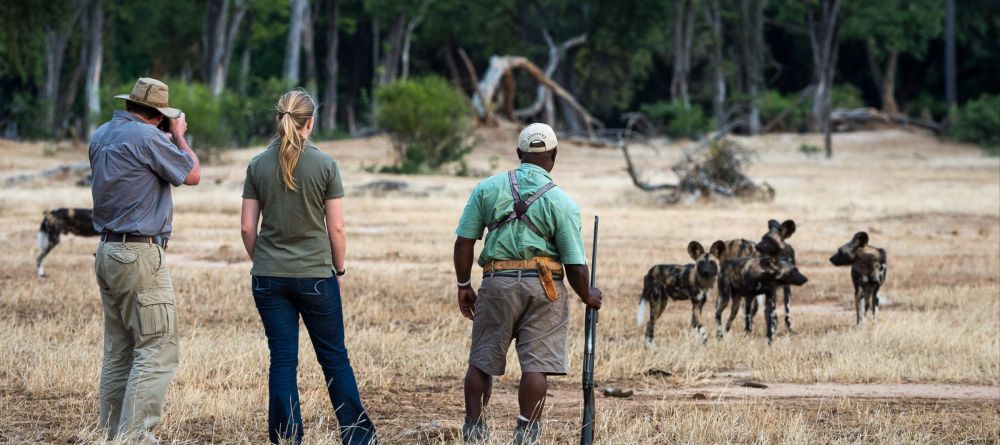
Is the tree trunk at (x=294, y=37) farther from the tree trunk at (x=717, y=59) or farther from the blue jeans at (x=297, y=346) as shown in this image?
the blue jeans at (x=297, y=346)

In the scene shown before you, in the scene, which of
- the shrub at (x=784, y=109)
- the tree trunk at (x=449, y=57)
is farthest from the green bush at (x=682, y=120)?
the tree trunk at (x=449, y=57)

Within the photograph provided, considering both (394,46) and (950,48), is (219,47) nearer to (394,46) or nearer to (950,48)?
(394,46)

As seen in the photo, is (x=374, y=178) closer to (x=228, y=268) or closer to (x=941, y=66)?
(x=228, y=268)

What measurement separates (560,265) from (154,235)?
1.97 m

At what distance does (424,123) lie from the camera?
35625 millimetres

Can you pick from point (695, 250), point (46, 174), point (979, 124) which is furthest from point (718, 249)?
point (979, 124)

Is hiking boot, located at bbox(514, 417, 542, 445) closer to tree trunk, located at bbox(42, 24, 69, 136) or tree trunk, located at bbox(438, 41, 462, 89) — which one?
tree trunk, located at bbox(42, 24, 69, 136)

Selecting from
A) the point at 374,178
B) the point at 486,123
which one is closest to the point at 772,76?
the point at 486,123

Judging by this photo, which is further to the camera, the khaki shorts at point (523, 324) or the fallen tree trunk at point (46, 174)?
the fallen tree trunk at point (46, 174)

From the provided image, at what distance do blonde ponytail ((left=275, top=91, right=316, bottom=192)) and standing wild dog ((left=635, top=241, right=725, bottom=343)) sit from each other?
4.98 metres

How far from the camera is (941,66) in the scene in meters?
64.3

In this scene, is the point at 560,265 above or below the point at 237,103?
below

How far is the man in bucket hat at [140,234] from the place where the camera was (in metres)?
6.59

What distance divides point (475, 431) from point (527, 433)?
0.93ft
